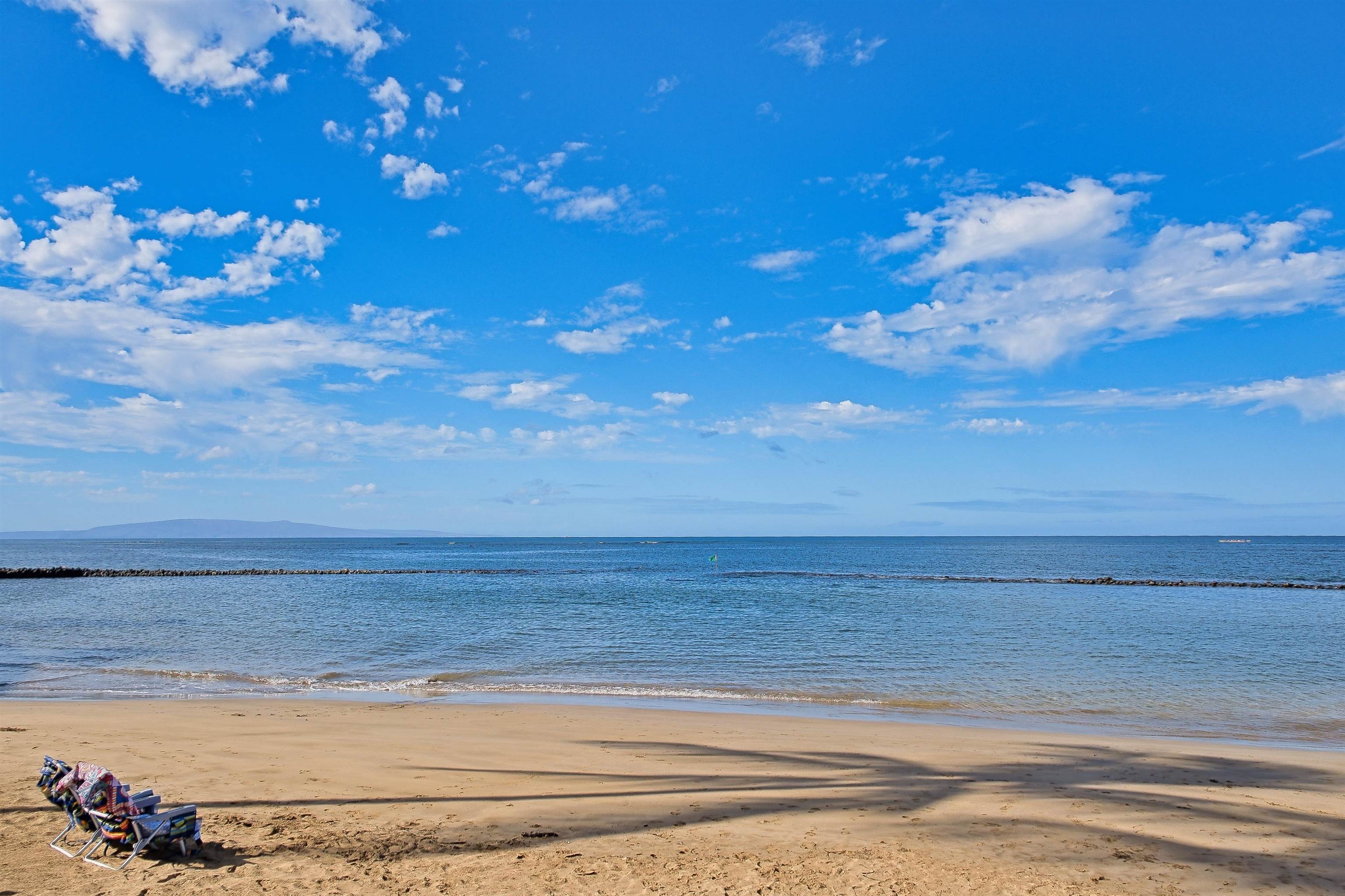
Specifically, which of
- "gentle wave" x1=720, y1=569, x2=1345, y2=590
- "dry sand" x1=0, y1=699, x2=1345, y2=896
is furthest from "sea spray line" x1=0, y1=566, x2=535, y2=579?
"dry sand" x1=0, y1=699, x2=1345, y2=896

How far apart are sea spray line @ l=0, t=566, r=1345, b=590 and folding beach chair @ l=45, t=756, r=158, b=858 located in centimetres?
6136

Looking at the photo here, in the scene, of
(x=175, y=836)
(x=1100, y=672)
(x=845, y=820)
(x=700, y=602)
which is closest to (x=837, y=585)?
(x=700, y=602)

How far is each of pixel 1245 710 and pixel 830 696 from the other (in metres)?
9.53

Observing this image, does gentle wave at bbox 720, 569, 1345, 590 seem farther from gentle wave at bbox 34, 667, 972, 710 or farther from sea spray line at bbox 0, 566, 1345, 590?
gentle wave at bbox 34, 667, 972, 710

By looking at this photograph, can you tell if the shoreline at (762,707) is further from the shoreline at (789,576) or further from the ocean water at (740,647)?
the shoreline at (789,576)

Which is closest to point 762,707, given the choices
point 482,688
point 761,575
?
point 482,688

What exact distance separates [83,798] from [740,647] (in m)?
21.0

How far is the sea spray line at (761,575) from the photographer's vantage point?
58.2 metres

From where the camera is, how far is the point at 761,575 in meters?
72.3

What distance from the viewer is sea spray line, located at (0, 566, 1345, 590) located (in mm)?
58219

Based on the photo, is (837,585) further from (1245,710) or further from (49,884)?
(49,884)

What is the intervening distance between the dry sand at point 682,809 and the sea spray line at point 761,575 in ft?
173

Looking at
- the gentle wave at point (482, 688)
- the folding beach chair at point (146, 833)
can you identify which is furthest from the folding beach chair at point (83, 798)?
the gentle wave at point (482, 688)

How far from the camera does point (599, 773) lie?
10.4m
